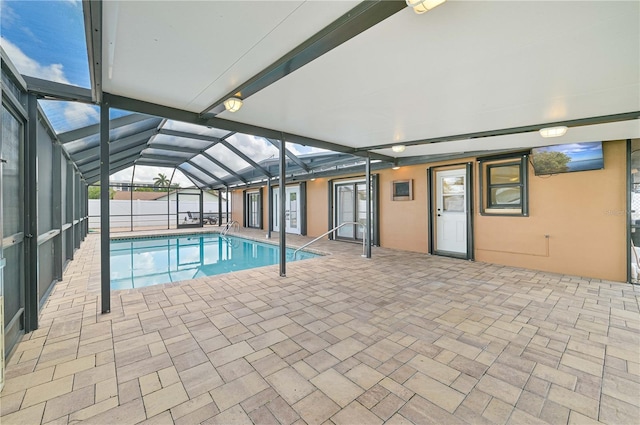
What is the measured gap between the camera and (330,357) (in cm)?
194

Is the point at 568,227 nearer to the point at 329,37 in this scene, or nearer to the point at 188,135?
the point at 329,37

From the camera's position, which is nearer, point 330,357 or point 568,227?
point 330,357

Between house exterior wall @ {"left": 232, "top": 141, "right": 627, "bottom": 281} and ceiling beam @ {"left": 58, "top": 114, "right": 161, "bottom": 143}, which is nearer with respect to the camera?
ceiling beam @ {"left": 58, "top": 114, "right": 161, "bottom": 143}

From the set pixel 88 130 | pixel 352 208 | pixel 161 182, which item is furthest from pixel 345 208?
pixel 161 182

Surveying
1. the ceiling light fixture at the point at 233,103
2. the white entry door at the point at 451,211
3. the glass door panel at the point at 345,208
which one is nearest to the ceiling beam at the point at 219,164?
the glass door panel at the point at 345,208

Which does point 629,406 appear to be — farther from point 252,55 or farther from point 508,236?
point 508,236

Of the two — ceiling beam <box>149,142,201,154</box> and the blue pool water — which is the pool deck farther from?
ceiling beam <box>149,142,201,154</box>

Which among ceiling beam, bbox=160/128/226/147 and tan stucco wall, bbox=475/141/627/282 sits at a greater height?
ceiling beam, bbox=160/128/226/147

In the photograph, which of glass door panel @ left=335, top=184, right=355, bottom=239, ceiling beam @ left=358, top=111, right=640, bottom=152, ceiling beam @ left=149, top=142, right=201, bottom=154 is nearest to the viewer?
ceiling beam @ left=358, top=111, right=640, bottom=152

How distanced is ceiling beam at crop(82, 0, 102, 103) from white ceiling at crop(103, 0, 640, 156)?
0.19 ft

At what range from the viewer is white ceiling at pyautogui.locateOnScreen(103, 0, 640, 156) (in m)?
1.48

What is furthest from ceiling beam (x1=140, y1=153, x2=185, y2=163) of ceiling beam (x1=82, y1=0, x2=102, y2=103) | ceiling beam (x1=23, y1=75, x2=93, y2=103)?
ceiling beam (x1=82, y1=0, x2=102, y2=103)

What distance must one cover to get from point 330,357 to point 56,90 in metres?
3.38

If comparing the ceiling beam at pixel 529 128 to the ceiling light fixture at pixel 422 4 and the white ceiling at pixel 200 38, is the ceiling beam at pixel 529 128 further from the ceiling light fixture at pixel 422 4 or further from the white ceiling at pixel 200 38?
the white ceiling at pixel 200 38
